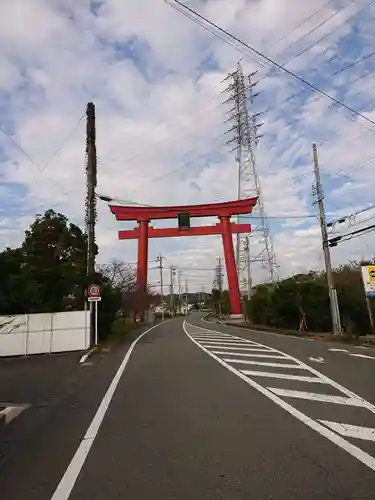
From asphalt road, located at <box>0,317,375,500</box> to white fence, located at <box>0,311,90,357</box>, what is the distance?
9.98 metres

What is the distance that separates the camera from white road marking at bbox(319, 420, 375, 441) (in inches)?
265

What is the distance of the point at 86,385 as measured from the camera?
12.9 metres

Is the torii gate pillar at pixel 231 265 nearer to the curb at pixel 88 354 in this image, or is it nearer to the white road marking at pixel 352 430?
the curb at pixel 88 354

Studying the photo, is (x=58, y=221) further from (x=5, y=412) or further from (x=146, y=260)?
(x=146, y=260)

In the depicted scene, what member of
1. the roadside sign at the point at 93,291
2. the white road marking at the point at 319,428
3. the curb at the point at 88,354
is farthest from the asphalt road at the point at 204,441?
the roadside sign at the point at 93,291

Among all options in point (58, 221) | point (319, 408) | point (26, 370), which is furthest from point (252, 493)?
point (58, 221)

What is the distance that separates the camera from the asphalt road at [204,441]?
5004mm

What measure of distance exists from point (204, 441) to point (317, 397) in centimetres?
370

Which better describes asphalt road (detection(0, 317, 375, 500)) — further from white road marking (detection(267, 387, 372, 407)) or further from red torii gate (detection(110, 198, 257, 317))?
red torii gate (detection(110, 198, 257, 317))

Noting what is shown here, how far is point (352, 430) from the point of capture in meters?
7.07

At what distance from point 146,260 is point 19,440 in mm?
47454

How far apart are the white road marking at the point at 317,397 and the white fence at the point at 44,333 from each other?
46.3ft

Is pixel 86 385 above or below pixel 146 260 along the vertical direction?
below

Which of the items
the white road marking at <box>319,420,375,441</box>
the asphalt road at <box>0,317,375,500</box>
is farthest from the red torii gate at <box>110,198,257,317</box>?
the white road marking at <box>319,420,375,441</box>
